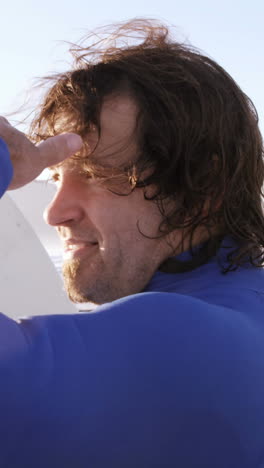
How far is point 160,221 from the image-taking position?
156 centimetres

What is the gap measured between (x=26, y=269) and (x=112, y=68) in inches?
87.2

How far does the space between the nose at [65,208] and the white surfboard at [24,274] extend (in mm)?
1915

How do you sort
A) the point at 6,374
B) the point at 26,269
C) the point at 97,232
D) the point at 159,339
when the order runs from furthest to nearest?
Answer: 1. the point at 26,269
2. the point at 97,232
3. the point at 159,339
4. the point at 6,374

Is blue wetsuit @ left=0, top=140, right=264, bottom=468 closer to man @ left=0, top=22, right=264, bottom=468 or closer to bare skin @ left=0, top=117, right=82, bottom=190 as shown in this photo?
man @ left=0, top=22, right=264, bottom=468

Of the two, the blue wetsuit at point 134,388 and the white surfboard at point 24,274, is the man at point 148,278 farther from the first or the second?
the white surfboard at point 24,274

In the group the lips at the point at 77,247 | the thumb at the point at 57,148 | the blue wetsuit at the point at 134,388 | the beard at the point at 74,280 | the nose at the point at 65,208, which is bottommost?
the beard at the point at 74,280

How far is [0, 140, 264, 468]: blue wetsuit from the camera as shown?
0.83 meters

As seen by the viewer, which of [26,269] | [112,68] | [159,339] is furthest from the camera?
[26,269]

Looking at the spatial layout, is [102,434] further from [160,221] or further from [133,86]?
[133,86]

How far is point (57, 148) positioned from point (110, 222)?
39 cm

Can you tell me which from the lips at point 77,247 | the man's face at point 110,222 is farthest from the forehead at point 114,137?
the lips at point 77,247

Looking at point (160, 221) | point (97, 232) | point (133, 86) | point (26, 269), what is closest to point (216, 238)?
point (160, 221)

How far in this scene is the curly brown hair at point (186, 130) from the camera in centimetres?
157

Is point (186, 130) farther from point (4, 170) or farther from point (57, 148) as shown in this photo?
point (4, 170)
